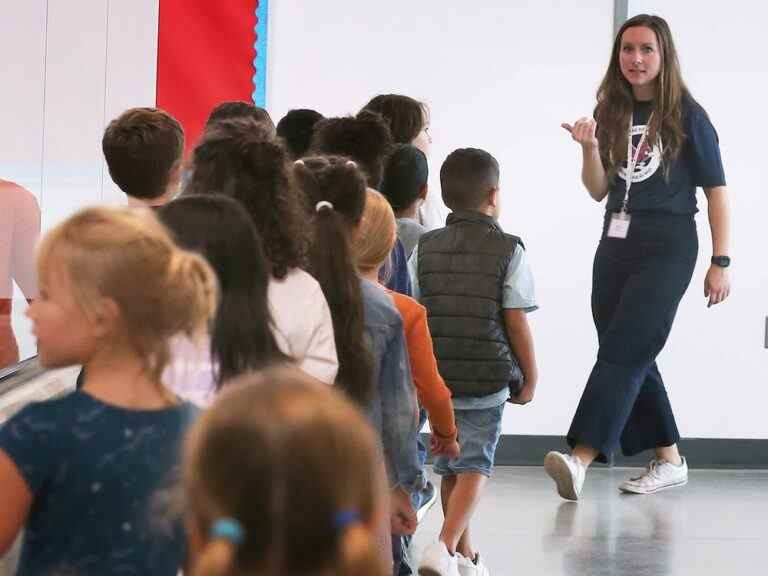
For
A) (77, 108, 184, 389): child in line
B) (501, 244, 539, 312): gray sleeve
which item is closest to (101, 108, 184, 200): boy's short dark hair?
(77, 108, 184, 389): child in line

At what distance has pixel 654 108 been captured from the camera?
17.4ft

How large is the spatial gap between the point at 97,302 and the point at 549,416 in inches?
214

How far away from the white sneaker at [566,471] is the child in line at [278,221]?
8.47 ft

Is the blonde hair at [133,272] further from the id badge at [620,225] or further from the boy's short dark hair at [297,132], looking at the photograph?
the id badge at [620,225]

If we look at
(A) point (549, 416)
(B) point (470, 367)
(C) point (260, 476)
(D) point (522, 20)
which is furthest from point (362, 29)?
(C) point (260, 476)

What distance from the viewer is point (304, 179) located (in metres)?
2.86

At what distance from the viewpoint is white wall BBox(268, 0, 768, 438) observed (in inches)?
271

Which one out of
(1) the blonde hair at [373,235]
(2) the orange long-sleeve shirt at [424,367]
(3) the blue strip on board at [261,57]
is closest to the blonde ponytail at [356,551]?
(1) the blonde hair at [373,235]

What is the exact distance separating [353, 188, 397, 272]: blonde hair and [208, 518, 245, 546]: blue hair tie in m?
1.86

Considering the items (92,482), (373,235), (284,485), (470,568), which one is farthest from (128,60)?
(284,485)

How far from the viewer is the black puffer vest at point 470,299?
13.3 feet

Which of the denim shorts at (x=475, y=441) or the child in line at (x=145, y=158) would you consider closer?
the child in line at (x=145, y=158)

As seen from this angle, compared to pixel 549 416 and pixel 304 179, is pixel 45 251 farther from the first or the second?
pixel 549 416

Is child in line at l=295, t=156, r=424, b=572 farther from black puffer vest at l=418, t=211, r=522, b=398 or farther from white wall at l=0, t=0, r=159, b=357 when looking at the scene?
black puffer vest at l=418, t=211, r=522, b=398
